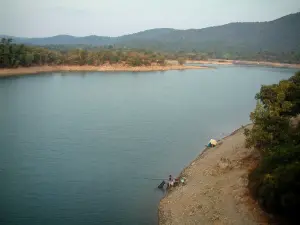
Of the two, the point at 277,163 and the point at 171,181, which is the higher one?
the point at 277,163

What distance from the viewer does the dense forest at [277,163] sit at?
7.92m

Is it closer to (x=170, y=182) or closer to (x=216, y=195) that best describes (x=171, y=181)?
(x=170, y=182)

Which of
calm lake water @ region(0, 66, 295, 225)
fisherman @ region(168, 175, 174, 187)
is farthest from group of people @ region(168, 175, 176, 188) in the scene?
calm lake water @ region(0, 66, 295, 225)

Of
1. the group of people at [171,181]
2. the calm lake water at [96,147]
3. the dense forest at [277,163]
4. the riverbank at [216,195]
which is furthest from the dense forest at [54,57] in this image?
the dense forest at [277,163]

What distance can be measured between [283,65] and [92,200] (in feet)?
312

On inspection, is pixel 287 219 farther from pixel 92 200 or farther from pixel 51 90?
pixel 51 90

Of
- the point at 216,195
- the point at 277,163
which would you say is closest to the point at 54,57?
the point at 216,195

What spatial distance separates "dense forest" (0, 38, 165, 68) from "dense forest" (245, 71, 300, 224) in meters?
48.2

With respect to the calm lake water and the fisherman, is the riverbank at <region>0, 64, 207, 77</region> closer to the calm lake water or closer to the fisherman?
the calm lake water

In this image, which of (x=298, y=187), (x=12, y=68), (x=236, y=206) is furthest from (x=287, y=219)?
(x=12, y=68)

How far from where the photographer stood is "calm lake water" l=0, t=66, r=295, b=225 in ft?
38.1

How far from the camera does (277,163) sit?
941cm

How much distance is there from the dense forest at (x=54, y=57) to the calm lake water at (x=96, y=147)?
→ 17.3 metres

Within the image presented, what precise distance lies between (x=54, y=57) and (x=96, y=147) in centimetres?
4983
